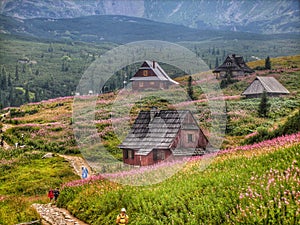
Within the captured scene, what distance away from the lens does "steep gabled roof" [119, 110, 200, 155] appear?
128 ft

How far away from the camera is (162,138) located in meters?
39.4

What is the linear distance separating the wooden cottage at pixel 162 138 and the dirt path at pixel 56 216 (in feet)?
40.7

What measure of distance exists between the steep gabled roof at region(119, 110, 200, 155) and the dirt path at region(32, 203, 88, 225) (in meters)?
12.5

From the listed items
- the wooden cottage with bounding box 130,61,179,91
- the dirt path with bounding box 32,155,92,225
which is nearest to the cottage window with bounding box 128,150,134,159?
the dirt path with bounding box 32,155,92,225

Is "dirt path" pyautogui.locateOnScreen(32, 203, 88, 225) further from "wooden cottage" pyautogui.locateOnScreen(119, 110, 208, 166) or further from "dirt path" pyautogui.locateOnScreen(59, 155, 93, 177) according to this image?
"dirt path" pyautogui.locateOnScreen(59, 155, 93, 177)

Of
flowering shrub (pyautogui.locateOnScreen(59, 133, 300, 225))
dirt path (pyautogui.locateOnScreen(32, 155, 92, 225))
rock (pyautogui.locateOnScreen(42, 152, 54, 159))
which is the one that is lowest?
rock (pyautogui.locateOnScreen(42, 152, 54, 159))

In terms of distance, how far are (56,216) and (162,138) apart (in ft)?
52.1

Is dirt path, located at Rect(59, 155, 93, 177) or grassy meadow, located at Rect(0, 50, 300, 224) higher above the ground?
grassy meadow, located at Rect(0, 50, 300, 224)

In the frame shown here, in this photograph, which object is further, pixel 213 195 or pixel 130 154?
pixel 130 154

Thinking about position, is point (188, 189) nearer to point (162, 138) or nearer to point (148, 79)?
point (162, 138)

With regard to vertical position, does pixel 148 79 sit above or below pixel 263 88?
below

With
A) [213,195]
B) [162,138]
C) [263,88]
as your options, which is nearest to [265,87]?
[263,88]

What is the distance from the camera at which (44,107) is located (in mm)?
89250

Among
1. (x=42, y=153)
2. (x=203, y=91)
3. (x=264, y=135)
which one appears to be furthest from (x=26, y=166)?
(x=203, y=91)
